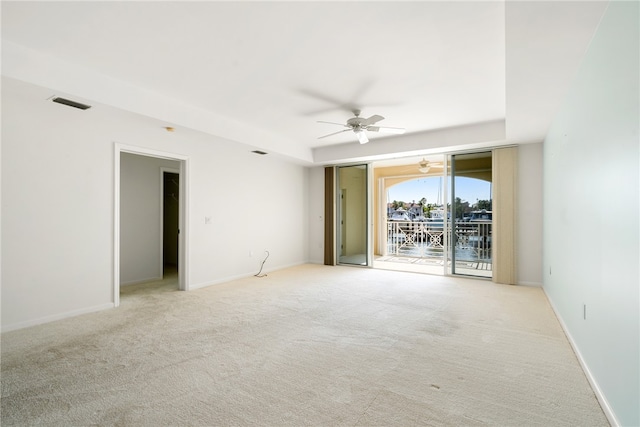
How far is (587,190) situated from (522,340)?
1.48 m

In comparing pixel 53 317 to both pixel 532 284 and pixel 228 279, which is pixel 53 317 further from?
pixel 532 284

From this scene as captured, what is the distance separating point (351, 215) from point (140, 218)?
447cm

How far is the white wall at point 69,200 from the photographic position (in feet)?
10.0

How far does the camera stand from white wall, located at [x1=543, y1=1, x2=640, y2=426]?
1.47m

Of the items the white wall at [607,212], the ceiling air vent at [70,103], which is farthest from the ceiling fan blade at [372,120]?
the ceiling air vent at [70,103]

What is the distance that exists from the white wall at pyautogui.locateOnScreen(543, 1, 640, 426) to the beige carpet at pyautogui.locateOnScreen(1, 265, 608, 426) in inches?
12.1

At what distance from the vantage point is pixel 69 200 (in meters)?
3.45

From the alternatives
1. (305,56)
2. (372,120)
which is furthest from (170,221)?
(305,56)

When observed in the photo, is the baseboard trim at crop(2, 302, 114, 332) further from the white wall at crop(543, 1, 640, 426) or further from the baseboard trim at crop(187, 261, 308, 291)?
the white wall at crop(543, 1, 640, 426)

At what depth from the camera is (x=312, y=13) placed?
219 centimetres

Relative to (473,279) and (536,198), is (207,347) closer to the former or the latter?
(473,279)

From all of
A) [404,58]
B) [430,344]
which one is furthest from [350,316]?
[404,58]

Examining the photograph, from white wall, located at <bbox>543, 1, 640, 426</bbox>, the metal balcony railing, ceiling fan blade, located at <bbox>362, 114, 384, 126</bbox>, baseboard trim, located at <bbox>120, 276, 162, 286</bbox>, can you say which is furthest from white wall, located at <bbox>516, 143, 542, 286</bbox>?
baseboard trim, located at <bbox>120, 276, 162, 286</bbox>

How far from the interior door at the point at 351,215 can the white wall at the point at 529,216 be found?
9.91ft
